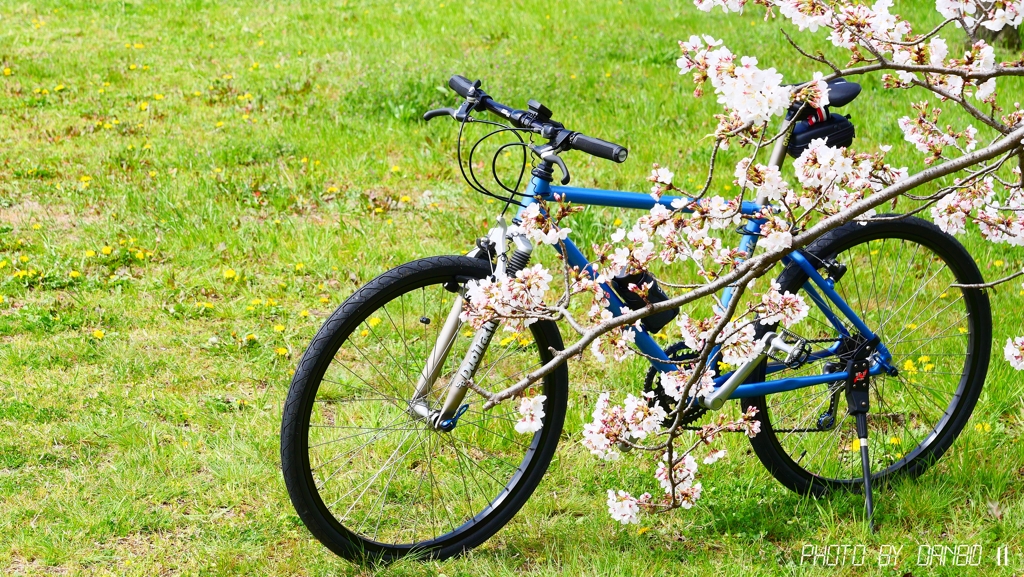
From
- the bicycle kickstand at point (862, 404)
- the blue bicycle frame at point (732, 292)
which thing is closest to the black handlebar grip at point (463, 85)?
the blue bicycle frame at point (732, 292)

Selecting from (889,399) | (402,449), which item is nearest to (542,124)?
(402,449)

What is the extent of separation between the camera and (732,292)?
3.21m

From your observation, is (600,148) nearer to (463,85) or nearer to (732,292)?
(463,85)

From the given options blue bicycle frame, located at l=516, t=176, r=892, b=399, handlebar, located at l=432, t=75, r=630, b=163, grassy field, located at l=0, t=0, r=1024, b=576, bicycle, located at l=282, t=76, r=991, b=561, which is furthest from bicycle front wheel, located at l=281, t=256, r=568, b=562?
handlebar, located at l=432, t=75, r=630, b=163

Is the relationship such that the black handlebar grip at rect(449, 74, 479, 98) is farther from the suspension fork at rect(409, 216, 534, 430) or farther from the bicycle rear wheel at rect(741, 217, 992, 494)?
the bicycle rear wheel at rect(741, 217, 992, 494)

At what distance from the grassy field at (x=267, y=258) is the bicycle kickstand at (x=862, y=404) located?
114 millimetres

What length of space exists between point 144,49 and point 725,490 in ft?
25.3

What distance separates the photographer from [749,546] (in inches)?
127

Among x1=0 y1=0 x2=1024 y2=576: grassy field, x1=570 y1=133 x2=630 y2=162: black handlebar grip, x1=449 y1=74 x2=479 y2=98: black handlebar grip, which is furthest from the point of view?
x1=0 y1=0 x2=1024 y2=576: grassy field

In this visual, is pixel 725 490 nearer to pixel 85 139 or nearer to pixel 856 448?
pixel 856 448

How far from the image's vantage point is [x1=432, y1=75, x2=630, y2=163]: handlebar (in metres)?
2.65

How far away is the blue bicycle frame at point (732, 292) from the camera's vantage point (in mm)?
2852

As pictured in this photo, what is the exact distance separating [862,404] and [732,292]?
0.62 m

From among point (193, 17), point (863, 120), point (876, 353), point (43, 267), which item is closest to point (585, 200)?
point (876, 353)
